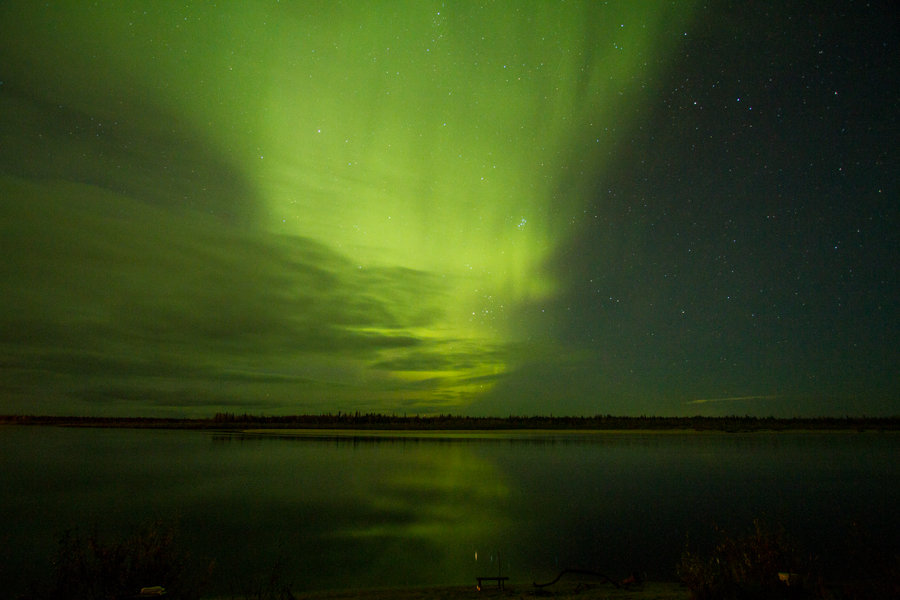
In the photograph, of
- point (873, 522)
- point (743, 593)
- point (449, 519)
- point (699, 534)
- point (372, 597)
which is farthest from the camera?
point (449, 519)

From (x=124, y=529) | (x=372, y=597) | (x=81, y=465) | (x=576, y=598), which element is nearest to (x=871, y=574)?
(x=576, y=598)

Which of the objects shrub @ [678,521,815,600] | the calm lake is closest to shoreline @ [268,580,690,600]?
shrub @ [678,521,815,600]

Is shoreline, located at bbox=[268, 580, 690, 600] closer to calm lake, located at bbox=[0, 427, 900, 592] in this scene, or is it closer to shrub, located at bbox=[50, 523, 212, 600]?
calm lake, located at bbox=[0, 427, 900, 592]

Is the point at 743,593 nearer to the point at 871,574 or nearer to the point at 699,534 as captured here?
the point at 871,574

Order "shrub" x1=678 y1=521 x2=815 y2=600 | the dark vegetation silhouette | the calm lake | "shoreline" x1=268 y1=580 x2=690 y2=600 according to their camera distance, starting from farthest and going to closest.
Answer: the calm lake → "shoreline" x1=268 y1=580 x2=690 y2=600 → "shrub" x1=678 y1=521 x2=815 y2=600 → the dark vegetation silhouette

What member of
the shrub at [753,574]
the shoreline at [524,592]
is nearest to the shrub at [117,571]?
the shoreline at [524,592]

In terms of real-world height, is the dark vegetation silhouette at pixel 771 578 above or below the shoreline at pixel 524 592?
above

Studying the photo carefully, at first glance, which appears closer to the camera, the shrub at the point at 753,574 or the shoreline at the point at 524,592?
the shrub at the point at 753,574

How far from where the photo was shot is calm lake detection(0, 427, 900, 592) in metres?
14.7

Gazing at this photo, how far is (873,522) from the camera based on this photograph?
19.0 m

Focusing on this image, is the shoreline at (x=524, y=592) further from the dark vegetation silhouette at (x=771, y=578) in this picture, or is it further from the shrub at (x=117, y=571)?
the shrub at (x=117, y=571)

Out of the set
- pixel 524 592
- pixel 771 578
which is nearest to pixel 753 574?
pixel 771 578

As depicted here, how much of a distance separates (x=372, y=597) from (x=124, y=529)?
477 inches

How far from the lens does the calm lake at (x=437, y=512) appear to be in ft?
48.1
